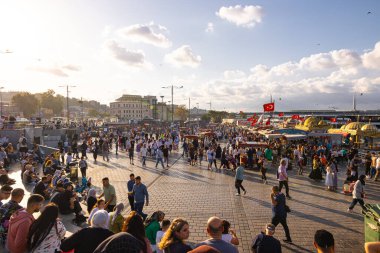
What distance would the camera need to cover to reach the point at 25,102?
85.9 meters

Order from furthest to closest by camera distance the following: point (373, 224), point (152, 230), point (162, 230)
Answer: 1. point (373, 224)
2. point (152, 230)
3. point (162, 230)

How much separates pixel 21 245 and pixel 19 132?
2453 cm

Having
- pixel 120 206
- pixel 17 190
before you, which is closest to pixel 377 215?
pixel 120 206

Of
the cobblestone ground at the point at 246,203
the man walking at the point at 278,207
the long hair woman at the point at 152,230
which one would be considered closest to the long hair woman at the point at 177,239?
the long hair woman at the point at 152,230

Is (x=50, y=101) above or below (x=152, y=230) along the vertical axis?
above

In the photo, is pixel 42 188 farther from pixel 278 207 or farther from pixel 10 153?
pixel 10 153

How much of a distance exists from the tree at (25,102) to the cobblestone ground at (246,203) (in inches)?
3196

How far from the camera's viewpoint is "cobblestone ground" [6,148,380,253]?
7.91 metres

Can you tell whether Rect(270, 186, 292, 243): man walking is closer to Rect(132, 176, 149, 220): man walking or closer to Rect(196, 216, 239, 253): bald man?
Rect(132, 176, 149, 220): man walking

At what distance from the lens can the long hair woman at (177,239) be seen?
3.41 meters

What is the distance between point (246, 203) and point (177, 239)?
803 cm

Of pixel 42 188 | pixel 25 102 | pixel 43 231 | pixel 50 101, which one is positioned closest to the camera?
pixel 43 231

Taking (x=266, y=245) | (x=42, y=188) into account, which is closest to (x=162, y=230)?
(x=266, y=245)

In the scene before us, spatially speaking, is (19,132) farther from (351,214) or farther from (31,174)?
(351,214)
